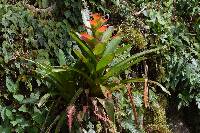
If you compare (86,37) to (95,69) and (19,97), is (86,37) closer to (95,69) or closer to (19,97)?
(95,69)

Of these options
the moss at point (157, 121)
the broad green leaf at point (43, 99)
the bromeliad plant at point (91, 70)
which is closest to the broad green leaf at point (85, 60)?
the bromeliad plant at point (91, 70)

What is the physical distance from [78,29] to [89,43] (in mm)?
718

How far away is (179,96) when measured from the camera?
15.5 ft

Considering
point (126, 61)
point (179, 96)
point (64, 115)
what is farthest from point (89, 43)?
point (179, 96)

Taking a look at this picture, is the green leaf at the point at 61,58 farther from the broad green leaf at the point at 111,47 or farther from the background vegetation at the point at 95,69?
the broad green leaf at the point at 111,47

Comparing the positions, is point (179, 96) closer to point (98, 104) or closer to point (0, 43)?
point (98, 104)

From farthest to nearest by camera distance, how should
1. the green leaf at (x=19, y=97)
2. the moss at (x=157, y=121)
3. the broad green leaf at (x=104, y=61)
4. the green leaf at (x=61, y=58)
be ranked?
1. the moss at (x=157, y=121)
2. the green leaf at (x=61, y=58)
3. the green leaf at (x=19, y=97)
4. the broad green leaf at (x=104, y=61)

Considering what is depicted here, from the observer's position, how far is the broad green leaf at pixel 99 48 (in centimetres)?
365

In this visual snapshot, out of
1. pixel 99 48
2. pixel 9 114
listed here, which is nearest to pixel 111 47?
pixel 99 48

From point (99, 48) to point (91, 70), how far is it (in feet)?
0.72

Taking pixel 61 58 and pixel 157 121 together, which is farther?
pixel 157 121

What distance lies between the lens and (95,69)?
12.3ft

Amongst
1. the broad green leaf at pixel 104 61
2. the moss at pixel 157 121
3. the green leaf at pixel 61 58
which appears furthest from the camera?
the moss at pixel 157 121

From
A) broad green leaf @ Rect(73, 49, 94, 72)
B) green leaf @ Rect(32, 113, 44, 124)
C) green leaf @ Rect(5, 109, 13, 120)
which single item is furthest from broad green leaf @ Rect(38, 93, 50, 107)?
broad green leaf @ Rect(73, 49, 94, 72)
